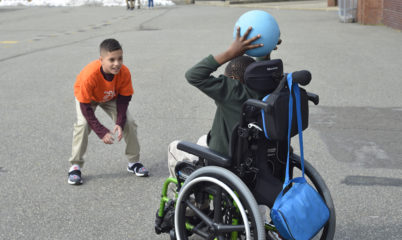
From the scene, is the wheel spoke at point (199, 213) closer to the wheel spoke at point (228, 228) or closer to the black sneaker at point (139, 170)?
the wheel spoke at point (228, 228)

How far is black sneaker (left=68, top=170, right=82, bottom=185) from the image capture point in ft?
15.6

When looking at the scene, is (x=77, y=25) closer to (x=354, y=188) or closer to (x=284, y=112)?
(x=354, y=188)

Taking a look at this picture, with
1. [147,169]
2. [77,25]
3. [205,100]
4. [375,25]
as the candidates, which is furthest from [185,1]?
[147,169]

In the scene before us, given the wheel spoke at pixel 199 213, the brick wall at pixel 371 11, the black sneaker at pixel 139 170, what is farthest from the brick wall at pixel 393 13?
the wheel spoke at pixel 199 213

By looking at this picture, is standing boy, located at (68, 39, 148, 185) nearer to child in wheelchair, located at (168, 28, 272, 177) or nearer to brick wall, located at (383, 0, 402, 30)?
child in wheelchair, located at (168, 28, 272, 177)

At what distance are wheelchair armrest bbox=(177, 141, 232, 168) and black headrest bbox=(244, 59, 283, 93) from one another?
0.44 meters

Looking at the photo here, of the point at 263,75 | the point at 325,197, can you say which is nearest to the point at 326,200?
the point at 325,197

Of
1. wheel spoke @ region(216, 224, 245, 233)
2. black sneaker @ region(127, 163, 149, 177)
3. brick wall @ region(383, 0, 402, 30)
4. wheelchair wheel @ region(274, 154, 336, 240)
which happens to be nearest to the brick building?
brick wall @ region(383, 0, 402, 30)

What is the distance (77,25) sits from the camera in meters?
20.1

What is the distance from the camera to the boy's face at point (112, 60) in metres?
4.30

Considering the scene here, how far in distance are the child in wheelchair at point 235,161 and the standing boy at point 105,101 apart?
1.37 meters

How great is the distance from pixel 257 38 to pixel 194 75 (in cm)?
40

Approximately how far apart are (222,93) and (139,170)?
216cm

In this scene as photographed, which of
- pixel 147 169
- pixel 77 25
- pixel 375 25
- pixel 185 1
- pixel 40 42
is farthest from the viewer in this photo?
pixel 185 1
